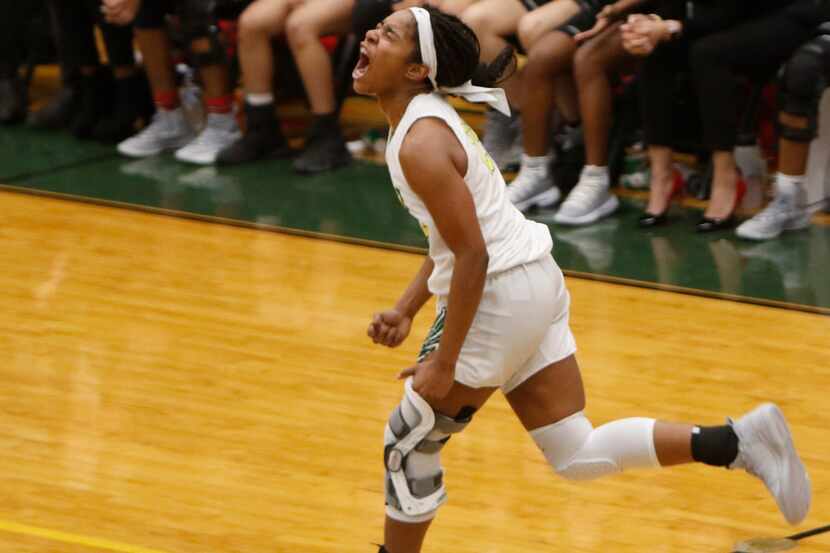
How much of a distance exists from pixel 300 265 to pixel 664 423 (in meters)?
2.76

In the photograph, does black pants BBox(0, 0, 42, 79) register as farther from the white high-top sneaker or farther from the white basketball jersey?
the white basketball jersey

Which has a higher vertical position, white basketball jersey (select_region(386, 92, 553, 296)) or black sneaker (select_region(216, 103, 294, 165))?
white basketball jersey (select_region(386, 92, 553, 296))

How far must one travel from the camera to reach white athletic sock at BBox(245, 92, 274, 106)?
290 inches

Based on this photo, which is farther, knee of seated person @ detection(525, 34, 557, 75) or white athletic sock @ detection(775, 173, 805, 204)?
knee of seated person @ detection(525, 34, 557, 75)

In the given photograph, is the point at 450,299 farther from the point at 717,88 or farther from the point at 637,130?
the point at 637,130

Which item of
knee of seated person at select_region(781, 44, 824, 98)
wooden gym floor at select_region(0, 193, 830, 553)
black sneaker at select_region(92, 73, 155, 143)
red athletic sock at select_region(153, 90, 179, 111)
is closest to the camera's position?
wooden gym floor at select_region(0, 193, 830, 553)

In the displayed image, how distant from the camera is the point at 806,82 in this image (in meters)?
5.94

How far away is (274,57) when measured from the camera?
817 centimetres

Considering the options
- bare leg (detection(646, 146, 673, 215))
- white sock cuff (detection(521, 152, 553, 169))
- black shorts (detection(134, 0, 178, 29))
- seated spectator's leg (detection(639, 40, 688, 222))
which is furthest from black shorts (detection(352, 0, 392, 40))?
bare leg (detection(646, 146, 673, 215))

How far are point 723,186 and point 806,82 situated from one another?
0.60 metres

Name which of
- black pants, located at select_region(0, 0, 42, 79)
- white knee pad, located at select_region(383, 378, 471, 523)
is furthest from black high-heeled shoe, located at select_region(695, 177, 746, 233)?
black pants, located at select_region(0, 0, 42, 79)

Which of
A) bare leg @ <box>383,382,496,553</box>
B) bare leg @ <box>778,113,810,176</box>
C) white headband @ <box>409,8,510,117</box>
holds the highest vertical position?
white headband @ <box>409,8,510,117</box>

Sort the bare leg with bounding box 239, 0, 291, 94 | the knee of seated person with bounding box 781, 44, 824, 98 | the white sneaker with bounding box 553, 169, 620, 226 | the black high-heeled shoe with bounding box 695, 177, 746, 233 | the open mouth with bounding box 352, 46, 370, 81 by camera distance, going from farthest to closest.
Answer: the bare leg with bounding box 239, 0, 291, 94
the white sneaker with bounding box 553, 169, 620, 226
the black high-heeled shoe with bounding box 695, 177, 746, 233
the knee of seated person with bounding box 781, 44, 824, 98
the open mouth with bounding box 352, 46, 370, 81

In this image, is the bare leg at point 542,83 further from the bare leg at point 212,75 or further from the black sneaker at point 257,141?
the bare leg at point 212,75
